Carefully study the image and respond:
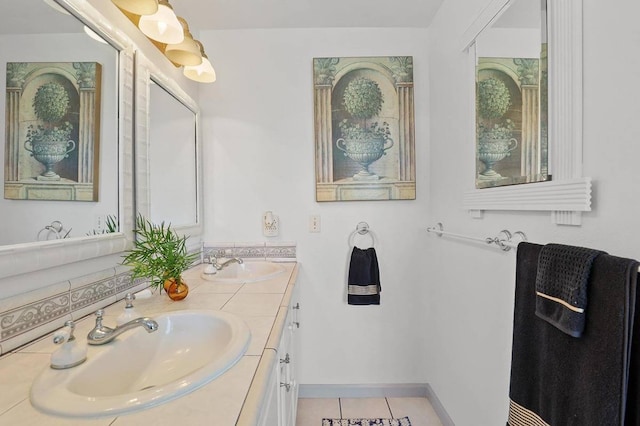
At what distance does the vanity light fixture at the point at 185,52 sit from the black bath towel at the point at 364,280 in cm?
143

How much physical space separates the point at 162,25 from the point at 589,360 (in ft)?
5.79

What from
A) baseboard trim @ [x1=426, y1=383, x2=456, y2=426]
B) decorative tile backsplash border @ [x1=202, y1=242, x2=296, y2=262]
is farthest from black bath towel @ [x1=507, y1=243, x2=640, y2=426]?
decorative tile backsplash border @ [x1=202, y1=242, x2=296, y2=262]

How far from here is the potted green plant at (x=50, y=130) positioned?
86 centimetres

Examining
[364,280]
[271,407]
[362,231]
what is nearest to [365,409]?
[364,280]

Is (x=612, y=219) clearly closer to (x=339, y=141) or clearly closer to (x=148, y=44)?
A: (x=339, y=141)

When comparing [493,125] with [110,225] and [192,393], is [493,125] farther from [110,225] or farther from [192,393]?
[110,225]

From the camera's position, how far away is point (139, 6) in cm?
109

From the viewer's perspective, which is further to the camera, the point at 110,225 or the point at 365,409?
the point at 365,409

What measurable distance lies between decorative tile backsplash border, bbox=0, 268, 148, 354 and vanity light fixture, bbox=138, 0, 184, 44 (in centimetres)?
97

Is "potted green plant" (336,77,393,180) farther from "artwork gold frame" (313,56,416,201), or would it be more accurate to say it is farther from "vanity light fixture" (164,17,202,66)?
"vanity light fixture" (164,17,202,66)

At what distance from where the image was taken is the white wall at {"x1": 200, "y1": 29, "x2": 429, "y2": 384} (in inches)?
80.0

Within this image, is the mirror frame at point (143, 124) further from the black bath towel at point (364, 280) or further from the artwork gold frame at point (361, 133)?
the black bath towel at point (364, 280)

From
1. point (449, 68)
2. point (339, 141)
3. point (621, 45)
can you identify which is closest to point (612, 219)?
point (621, 45)

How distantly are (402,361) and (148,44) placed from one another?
2.36m
